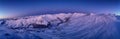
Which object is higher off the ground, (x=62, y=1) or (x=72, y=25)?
(x=62, y=1)

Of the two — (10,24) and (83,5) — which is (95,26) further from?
(10,24)

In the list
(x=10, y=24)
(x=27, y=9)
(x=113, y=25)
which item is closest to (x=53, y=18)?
(x=27, y=9)

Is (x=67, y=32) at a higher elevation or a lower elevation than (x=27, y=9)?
lower

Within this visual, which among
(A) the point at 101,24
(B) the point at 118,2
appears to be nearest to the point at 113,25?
(A) the point at 101,24

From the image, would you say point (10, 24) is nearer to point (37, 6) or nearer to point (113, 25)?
point (37, 6)

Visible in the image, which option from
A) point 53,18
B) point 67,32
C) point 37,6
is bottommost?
point 67,32
